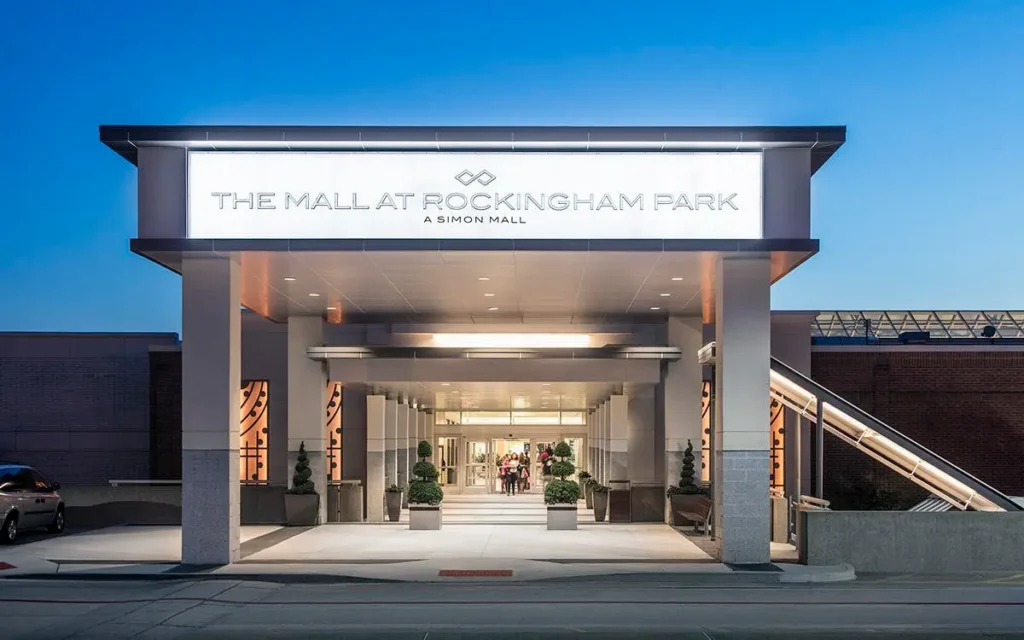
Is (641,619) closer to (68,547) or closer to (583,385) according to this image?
(68,547)

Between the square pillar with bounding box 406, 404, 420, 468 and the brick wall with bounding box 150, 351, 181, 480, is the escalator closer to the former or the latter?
the brick wall with bounding box 150, 351, 181, 480

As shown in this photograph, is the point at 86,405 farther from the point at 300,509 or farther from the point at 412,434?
the point at 412,434

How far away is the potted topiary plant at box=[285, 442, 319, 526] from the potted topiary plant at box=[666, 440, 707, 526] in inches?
362

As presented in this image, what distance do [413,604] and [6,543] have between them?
1283 cm

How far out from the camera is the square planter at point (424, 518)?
2805 cm

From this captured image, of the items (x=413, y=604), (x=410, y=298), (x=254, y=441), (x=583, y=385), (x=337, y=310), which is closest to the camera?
(x=413, y=604)

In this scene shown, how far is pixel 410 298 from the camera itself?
26.7 meters

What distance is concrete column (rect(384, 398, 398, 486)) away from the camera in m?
35.6

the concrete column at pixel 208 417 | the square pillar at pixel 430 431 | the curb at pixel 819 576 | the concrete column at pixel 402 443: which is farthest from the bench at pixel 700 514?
the square pillar at pixel 430 431

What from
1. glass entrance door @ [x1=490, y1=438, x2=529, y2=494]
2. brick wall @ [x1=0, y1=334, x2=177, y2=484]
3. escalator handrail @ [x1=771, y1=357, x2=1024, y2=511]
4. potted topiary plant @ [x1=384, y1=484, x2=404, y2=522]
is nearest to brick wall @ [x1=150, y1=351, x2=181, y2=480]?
brick wall @ [x1=0, y1=334, x2=177, y2=484]

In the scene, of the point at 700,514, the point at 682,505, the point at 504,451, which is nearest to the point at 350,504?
the point at 682,505

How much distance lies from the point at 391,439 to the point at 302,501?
7267mm

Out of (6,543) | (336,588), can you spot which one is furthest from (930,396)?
(6,543)

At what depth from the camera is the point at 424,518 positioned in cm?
2805
